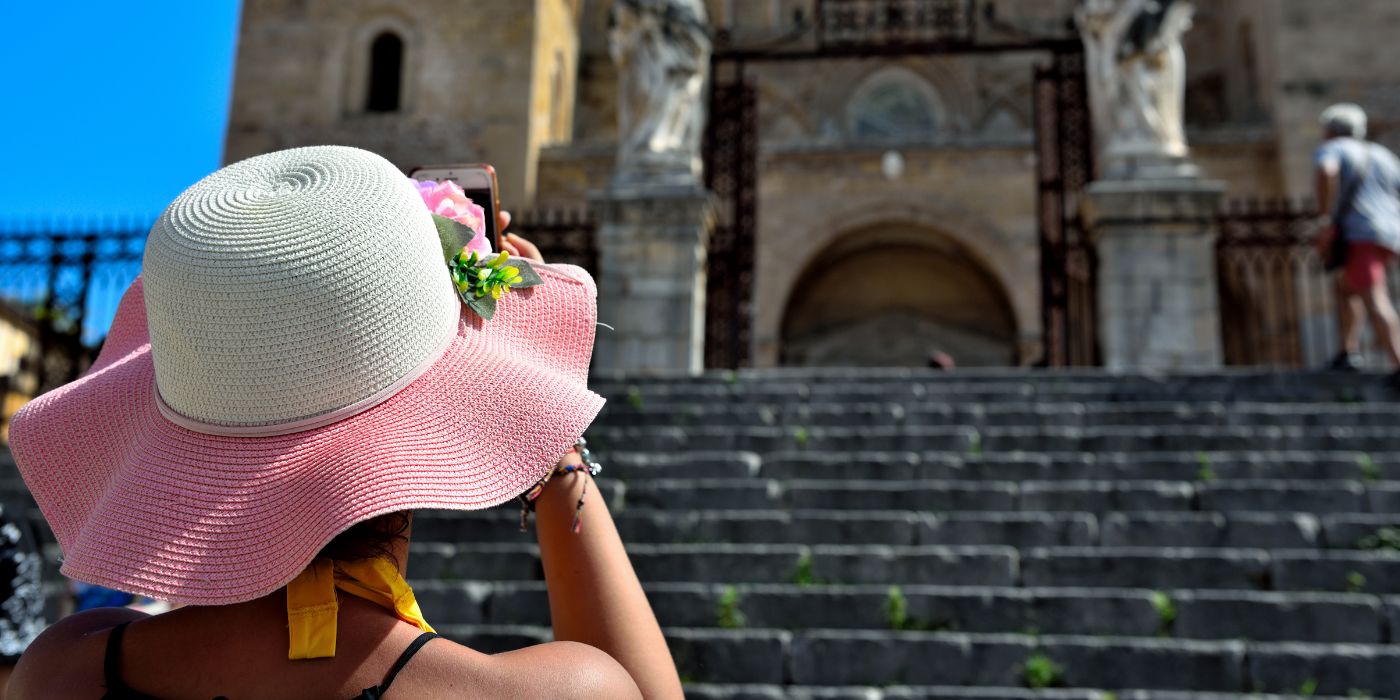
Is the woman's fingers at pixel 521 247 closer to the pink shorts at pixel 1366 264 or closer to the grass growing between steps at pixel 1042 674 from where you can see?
the grass growing between steps at pixel 1042 674

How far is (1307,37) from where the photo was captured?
18094 millimetres

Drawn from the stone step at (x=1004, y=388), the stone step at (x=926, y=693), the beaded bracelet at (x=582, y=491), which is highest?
the stone step at (x=1004, y=388)

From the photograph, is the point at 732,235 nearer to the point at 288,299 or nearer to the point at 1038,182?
the point at 1038,182

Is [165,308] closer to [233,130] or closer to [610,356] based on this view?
[610,356]

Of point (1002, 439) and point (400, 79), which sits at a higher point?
point (400, 79)

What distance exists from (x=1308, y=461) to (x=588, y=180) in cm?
1440

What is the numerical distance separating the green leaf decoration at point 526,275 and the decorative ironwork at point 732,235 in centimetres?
976

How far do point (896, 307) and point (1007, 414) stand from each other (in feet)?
41.6

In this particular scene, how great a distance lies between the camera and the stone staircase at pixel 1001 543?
4441 mm

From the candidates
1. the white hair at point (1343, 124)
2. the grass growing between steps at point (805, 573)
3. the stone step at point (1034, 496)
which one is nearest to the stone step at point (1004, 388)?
the stone step at point (1034, 496)

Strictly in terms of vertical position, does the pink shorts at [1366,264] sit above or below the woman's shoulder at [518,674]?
above

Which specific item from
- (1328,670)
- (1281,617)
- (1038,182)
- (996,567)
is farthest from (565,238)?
(1328,670)

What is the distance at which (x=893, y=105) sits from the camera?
21359 millimetres

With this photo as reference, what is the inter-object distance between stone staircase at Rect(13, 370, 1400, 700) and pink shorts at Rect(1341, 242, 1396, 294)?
0.82 m
